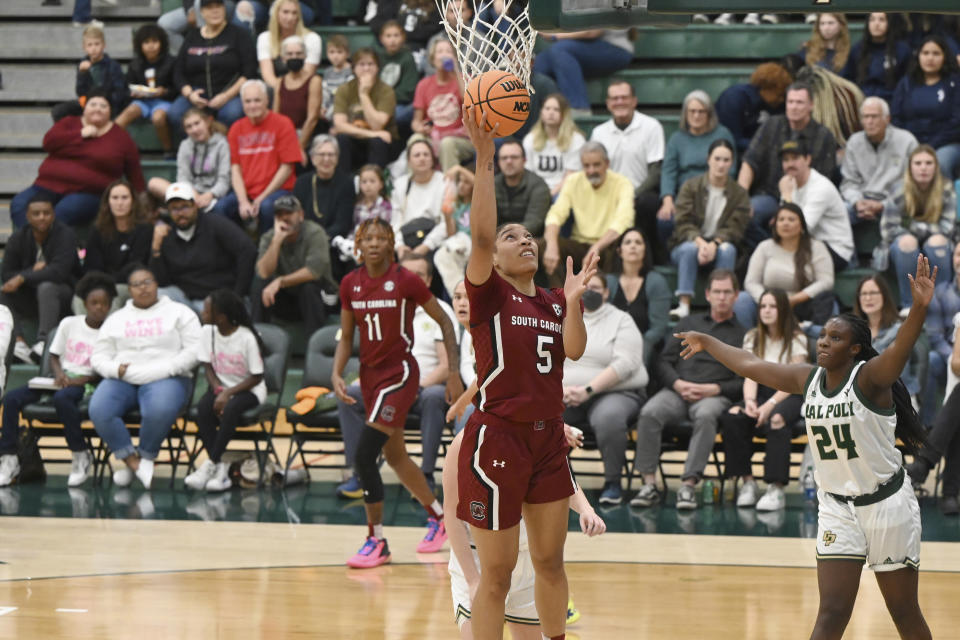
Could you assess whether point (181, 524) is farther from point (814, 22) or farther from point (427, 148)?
point (814, 22)

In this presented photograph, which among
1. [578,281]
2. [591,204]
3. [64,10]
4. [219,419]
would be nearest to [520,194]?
[591,204]

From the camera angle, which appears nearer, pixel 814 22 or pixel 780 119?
pixel 780 119

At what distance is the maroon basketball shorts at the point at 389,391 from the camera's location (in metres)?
7.38

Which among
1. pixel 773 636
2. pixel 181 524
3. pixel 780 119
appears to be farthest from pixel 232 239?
pixel 773 636

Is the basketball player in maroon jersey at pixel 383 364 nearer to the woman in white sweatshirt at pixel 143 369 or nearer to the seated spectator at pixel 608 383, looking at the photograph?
the seated spectator at pixel 608 383

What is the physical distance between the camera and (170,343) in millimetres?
9984

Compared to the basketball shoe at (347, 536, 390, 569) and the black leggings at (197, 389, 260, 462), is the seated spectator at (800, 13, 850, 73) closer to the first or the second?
the black leggings at (197, 389, 260, 462)

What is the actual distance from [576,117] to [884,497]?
7780 millimetres

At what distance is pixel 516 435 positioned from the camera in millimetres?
4828

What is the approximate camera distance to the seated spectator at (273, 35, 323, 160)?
12.3m

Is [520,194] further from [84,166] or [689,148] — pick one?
[84,166]

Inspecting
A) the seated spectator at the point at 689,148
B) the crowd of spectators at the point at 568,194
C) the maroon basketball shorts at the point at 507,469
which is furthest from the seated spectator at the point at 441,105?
the maroon basketball shorts at the point at 507,469

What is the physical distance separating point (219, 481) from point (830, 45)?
6.43 m

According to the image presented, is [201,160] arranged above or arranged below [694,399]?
above
